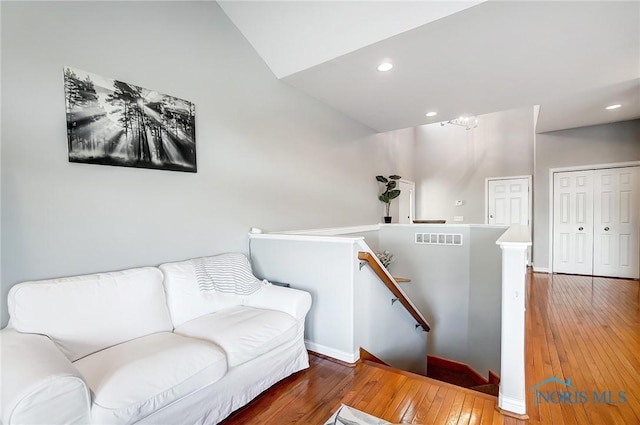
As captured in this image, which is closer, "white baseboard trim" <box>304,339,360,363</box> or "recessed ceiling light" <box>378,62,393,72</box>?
"white baseboard trim" <box>304,339,360,363</box>

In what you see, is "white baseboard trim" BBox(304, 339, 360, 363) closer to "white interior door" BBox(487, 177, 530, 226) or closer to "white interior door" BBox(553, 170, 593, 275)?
"white interior door" BBox(553, 170, 593, 275)

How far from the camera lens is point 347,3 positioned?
2.45m

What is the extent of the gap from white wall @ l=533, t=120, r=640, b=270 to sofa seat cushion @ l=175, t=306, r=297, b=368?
5.58 metres

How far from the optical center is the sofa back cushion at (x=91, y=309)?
4.97ft

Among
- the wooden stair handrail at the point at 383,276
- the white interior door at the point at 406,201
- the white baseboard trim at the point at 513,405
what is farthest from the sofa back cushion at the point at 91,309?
the white interior door at the point at 406,201

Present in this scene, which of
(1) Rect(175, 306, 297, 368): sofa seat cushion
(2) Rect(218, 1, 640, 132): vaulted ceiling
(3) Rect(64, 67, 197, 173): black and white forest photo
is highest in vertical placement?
(2) Rect(218, 1, 640, 132): vaulted ceiling

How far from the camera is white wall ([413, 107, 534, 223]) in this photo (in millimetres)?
6172

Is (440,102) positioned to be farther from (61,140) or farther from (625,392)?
(61,140)

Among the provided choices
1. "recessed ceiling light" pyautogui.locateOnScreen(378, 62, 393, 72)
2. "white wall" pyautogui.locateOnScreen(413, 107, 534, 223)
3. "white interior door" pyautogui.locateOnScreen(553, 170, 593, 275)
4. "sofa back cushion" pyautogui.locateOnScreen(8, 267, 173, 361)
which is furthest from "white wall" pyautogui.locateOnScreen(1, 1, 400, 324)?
"white interior door" pyautogui.locateOnScreen(553, 170, 593, 275)

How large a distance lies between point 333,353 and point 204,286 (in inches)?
46.9

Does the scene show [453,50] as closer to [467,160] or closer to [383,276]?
[383,276]

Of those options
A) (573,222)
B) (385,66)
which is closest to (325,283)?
(385,66)

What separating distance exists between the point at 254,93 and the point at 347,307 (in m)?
2.46

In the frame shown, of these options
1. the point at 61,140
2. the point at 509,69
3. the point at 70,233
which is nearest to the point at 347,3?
the point at 509,69
